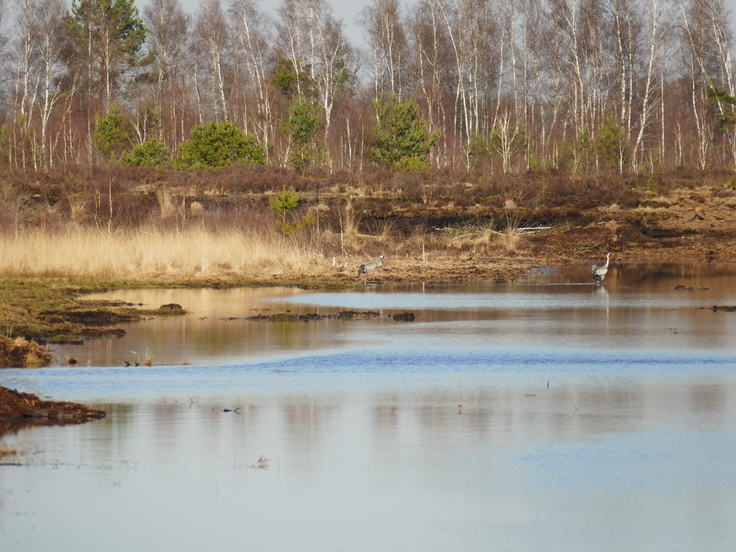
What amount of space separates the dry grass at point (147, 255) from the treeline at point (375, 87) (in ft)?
68.2

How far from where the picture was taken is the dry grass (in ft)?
74.0

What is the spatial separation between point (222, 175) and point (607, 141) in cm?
1760

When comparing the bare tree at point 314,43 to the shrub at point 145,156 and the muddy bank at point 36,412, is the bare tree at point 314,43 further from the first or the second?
the muddy bank at point 36,412

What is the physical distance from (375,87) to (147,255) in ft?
145

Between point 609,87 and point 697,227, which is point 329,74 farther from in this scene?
point 697,227

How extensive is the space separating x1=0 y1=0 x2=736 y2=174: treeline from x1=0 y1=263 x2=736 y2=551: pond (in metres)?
33.4

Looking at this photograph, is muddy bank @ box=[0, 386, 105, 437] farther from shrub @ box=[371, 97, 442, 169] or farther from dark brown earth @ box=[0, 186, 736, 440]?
shrub @ box=[371, 97, 442, 169]

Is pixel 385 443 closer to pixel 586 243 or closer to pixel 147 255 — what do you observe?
pixel 147 255

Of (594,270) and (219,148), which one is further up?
(219,148)

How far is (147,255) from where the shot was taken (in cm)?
2361

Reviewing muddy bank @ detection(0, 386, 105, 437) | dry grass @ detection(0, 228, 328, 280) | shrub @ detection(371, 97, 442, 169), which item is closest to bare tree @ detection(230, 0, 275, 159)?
shrub @ detection(371, 97, 442, 169)

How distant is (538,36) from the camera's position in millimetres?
65250

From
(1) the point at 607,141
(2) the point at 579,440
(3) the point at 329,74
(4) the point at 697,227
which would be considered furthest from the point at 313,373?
(3) the point at 329,74

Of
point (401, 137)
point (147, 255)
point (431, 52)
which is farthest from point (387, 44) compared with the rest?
point (147, 255)
